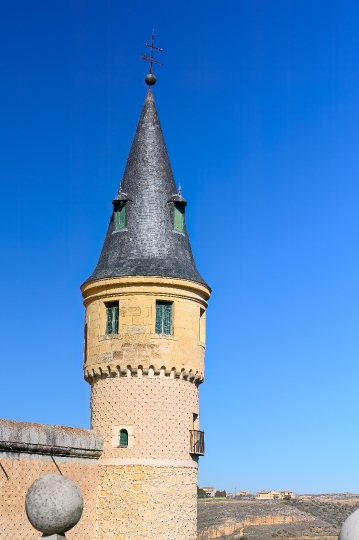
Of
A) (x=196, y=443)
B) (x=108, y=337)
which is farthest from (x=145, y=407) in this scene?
(x=108, y=337)

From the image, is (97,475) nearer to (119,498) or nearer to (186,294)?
(119,498)

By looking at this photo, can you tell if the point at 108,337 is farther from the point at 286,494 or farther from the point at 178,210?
the point at 286,494

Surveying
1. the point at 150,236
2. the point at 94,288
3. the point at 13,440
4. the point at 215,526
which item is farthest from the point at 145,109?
the point at 215,526

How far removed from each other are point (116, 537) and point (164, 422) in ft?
9.81

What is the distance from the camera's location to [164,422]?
19.8 meters

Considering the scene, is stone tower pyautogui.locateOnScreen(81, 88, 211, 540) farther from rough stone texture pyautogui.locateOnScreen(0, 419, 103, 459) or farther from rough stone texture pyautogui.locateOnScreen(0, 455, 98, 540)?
rough stone texture pyautogui.locateOnScreen(0, 455, 98, 540)

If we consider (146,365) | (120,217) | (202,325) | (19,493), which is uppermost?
(120,217)

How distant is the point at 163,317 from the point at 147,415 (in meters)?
2.55

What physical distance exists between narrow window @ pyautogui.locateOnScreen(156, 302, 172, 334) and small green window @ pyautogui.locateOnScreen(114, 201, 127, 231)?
8.57 feet

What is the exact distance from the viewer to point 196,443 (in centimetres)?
2047

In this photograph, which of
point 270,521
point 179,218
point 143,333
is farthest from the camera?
point 270,521

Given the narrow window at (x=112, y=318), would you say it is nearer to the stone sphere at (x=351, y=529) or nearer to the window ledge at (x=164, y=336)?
the window ledge at (x=164, y=336)

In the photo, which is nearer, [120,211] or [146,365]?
[146,365]

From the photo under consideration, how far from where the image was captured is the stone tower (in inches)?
760
